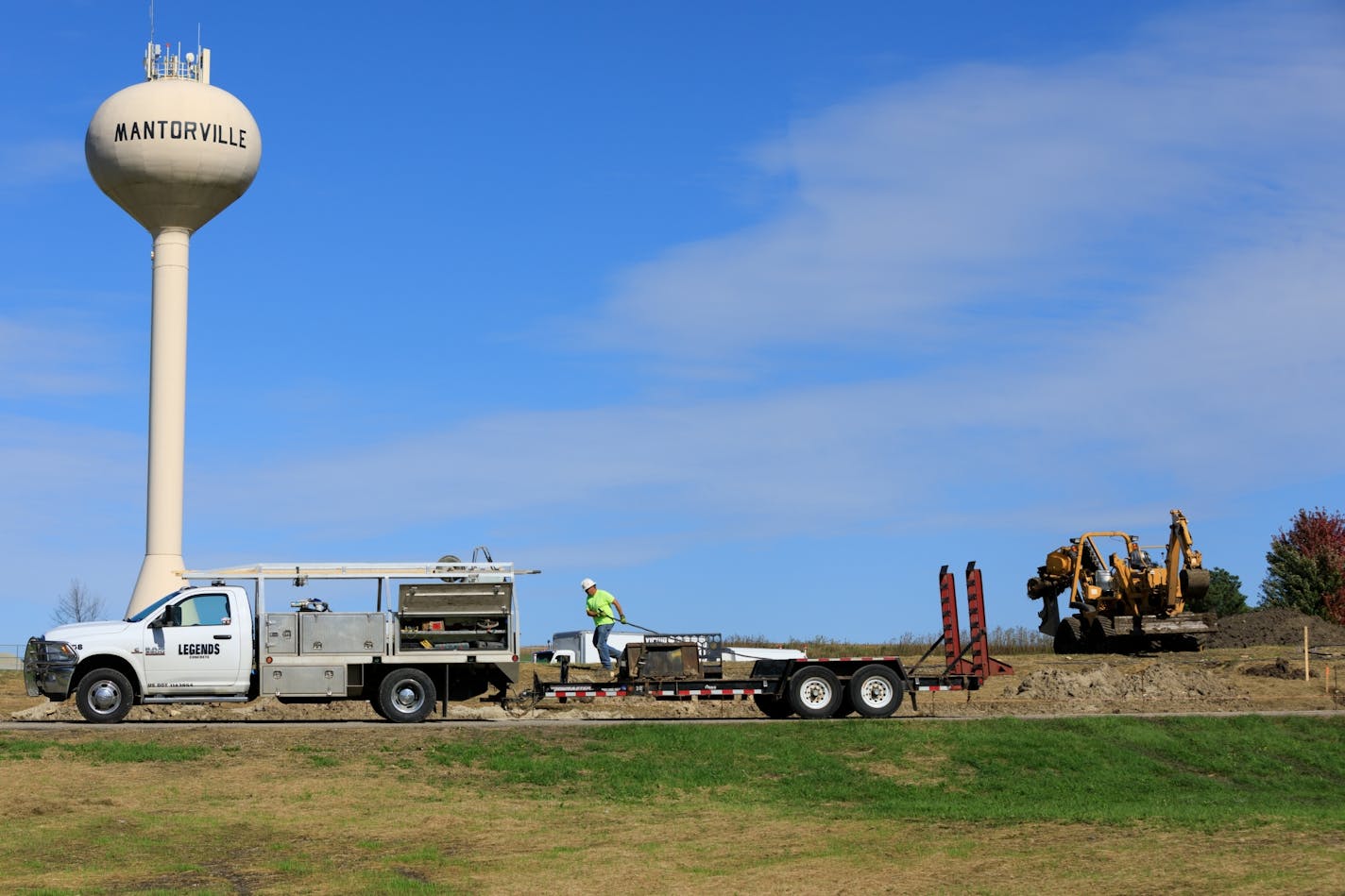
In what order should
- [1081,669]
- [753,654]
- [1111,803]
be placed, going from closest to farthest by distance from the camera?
[1111,803] < [1081,669] < [753,654]

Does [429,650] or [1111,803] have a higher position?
[429,650]

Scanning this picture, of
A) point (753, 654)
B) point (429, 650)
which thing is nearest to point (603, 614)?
point (429, 650)

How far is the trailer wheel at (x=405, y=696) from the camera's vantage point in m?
26.0

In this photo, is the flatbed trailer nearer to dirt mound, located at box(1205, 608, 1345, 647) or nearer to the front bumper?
the front bumper

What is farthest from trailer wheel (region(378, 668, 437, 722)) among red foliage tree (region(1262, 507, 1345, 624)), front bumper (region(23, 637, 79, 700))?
red foliage tree (region(1262, 507, 1345, 624))

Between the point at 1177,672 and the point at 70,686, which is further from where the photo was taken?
the point at 1177,672

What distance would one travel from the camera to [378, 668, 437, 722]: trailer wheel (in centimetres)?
2600

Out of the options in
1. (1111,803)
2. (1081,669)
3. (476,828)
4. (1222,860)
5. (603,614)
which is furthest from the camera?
(1081,669)

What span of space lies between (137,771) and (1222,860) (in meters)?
13.7

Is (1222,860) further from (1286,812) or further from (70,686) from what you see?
(70,686)

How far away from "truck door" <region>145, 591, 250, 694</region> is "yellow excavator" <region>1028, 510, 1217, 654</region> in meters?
25.0

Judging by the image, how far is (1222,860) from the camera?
15898mm

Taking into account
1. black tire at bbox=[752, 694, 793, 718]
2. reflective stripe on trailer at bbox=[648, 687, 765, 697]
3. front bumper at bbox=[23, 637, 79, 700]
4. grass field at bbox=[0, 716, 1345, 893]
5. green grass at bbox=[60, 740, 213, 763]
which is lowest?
grass field at bbox=[0, 716, 1345, 893]

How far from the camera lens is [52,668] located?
2533 centimetres
